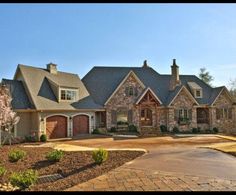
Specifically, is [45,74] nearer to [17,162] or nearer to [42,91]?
[42,91]

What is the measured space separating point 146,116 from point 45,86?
39.1 ft

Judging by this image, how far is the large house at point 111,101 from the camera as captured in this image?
22.9 metres

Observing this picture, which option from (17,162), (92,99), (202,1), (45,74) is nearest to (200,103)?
(92,99)

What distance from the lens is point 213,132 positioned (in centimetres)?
2911

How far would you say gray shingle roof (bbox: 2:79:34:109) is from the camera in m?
21.9

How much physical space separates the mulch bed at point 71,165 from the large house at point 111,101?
882 cm

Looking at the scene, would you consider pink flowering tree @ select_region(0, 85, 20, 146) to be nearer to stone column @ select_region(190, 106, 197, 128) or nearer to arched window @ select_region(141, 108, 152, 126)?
arched window @ select_region(141, 108, 152, 126)

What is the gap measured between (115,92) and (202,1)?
24624mm

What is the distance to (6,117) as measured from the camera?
1847cm

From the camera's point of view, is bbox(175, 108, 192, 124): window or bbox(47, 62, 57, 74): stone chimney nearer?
bbox(47, 62, 57, 74): stone chimney

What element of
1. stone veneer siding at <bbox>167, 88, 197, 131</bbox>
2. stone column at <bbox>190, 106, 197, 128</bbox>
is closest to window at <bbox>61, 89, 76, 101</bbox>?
stone veneer siding at <bbox>167, 88, 197, 131</bbox>

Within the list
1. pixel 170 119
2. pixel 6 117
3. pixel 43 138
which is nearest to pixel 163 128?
pixel 170 119

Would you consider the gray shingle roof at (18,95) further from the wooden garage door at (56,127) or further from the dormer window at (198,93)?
the dormer window at (198,93)

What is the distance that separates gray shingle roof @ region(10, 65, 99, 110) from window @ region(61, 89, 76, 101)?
595 mm
